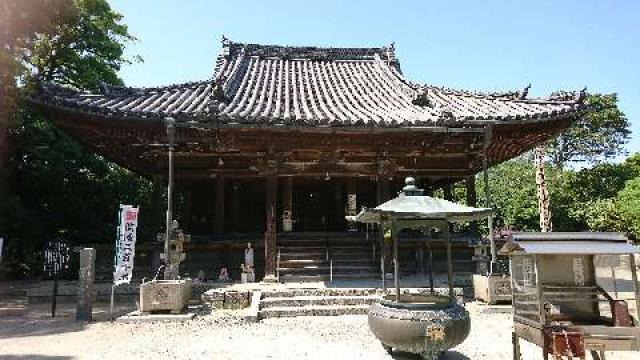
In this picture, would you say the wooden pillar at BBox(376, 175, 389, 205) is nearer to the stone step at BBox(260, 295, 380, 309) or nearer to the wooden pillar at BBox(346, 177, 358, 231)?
the wooden pillar at BBox(346, 177, 358, 231)

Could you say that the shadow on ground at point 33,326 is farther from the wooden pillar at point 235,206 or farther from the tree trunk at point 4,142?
the tree trunk at point 4,142

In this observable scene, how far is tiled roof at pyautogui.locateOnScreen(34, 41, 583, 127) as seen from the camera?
1173 centimetres

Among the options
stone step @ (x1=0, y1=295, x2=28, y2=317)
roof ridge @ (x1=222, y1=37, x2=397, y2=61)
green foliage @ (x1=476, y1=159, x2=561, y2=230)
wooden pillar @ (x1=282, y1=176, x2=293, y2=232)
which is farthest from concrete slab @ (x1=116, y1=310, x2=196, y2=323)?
green foliage @ (x1=476, y1=159, x2=561, y2=230)

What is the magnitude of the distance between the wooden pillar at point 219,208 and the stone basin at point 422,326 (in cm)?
969

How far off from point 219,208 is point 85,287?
6.02 metres

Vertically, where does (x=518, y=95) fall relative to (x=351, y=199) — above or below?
above

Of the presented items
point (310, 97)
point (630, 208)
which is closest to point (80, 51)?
point (310, 97)

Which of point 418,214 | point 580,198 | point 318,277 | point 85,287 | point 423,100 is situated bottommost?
point 318,277

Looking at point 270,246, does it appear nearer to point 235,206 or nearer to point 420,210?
point 235,206

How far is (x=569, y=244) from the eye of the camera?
5543 mm

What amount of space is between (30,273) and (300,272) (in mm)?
13618

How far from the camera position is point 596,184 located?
31719mm

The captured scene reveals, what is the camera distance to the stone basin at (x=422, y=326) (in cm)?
593

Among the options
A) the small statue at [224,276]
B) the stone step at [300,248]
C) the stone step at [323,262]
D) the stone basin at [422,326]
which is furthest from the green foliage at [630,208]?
the stone basin at [422,326]
